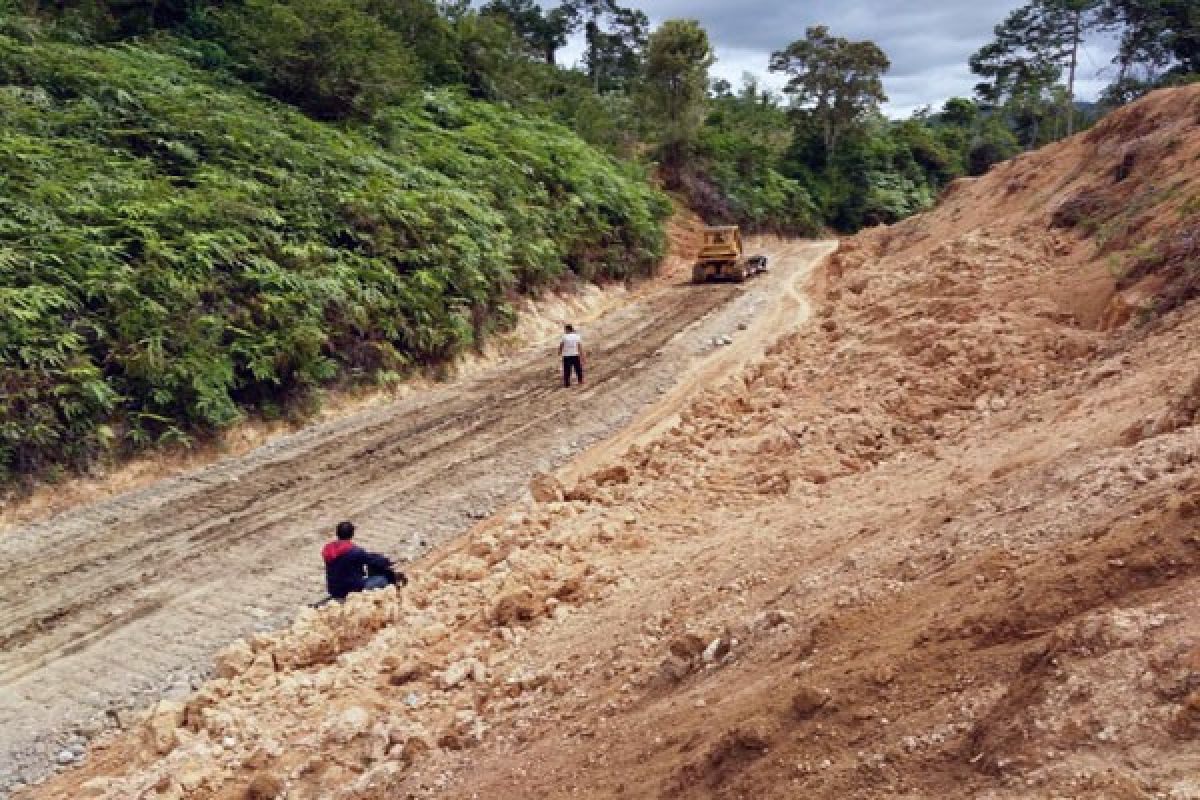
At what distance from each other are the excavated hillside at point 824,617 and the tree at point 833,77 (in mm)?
37583

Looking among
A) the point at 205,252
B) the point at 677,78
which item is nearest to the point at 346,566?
the point at 205,252

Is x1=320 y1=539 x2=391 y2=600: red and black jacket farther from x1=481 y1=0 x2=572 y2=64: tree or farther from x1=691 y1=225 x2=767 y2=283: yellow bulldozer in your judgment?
x1=481 y1=0 x2=572 y2=64: tree

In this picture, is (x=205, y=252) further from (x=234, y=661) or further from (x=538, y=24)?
(x=538, y=24)

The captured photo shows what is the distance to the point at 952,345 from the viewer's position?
11586 millimetres

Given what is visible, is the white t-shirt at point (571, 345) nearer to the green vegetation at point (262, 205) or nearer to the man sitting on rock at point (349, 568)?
the green vegetation at point (262, 205)

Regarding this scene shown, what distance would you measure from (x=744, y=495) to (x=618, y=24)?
188ft

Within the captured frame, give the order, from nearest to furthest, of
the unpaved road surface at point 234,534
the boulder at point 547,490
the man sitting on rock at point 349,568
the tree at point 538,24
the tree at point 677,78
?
the unpaved road surface at point 234,534 → the man sitting on rock at point 349,568 → the boulder at point 547,490 → the tree at point 677,78 → the tree at point 538,24

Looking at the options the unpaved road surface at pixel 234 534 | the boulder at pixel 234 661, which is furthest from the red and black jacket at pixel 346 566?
the boulder at pixel 234 661

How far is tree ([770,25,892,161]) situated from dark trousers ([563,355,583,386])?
37.7m

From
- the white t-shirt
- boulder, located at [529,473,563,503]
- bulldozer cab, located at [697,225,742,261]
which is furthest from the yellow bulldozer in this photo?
boulder, located at [529,473,563,503]

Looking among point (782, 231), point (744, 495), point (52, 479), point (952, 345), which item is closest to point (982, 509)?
point (744, 495)

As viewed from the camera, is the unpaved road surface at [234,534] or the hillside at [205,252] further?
the hillside at [205,252]

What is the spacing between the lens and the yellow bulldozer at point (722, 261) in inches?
1077

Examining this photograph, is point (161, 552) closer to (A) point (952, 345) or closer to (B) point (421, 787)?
(B) point (421, 787)
